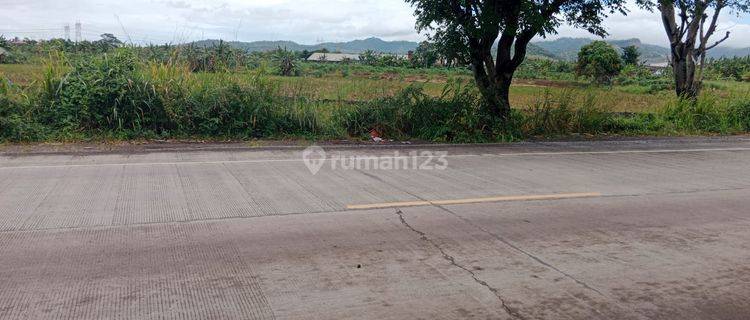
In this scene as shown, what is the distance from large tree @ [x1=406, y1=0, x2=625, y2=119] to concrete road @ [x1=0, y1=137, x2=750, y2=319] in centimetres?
555

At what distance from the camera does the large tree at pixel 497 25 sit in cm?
1502

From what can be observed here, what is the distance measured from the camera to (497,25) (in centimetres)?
1512

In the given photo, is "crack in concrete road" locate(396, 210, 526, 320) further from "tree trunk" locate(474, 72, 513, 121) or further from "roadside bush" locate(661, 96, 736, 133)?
"roadside bush" locate(661, 96, 736, 133)

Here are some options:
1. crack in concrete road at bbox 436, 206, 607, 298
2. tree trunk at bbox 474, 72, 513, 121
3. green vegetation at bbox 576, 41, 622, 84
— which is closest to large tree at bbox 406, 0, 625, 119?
tree trunk at bbox 474, 72, 513, 121

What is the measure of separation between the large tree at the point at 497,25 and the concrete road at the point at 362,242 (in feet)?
18.2

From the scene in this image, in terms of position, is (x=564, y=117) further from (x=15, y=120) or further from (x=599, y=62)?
(x=599, y=62)

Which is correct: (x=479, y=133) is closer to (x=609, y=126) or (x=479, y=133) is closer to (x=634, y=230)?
(x=609, y=126)

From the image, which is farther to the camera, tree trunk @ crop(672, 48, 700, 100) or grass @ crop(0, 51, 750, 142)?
tree trunk @ crop(672, 48, 700, 100)

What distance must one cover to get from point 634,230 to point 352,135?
9215 mm

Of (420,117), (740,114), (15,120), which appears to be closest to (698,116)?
(740,114)

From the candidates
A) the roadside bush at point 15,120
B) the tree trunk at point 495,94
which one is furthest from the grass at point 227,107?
the tree trunk at point 495,94

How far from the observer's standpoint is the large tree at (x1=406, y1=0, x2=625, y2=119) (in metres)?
15.0

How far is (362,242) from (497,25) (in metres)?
10.4

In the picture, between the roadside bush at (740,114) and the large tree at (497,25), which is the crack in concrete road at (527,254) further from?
the roadside bush at (740,114)
